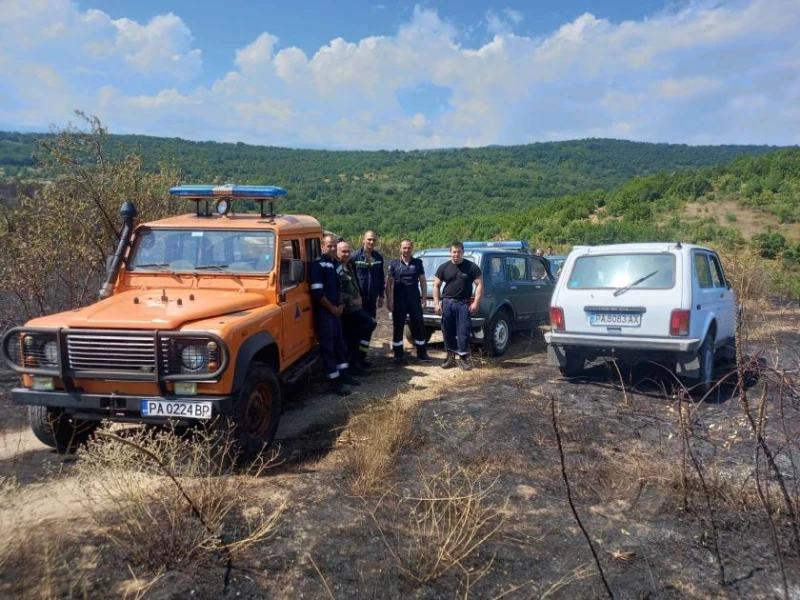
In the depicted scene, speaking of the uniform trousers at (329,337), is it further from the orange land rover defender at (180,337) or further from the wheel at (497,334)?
the wheel at (497,334)

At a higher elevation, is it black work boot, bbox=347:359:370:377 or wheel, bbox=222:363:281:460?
wheel, bbox=222:363:281:460

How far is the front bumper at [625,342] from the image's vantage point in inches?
247

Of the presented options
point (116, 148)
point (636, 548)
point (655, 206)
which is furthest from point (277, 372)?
point (655, 206)

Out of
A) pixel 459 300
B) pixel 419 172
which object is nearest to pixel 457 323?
pixel 459 300

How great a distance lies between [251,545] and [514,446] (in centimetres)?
249

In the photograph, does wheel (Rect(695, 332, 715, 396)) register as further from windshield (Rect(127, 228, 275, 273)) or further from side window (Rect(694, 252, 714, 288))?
windshield (Rect(127, 228, 275, 273))

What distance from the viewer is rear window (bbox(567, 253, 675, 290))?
669 centimetres

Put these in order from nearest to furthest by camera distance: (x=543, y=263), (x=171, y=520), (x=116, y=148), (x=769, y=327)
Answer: (x=171, y=520) → (x=116, y=148) → (x=543, y=263) → (x=769, y=327)

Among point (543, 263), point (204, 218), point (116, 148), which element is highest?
point (116, 148)

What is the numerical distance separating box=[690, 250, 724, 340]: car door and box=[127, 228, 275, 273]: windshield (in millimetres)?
4534

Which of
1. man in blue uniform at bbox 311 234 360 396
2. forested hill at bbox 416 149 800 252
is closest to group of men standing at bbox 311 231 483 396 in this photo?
man in blue uniform at bbox 311 234 360 396

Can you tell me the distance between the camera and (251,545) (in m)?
3.27

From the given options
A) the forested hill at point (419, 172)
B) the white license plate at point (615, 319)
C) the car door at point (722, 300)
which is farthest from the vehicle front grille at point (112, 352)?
the forested hill at point (419, 172)

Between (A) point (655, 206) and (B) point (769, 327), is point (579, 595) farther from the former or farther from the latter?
(A) point (655, 206)
